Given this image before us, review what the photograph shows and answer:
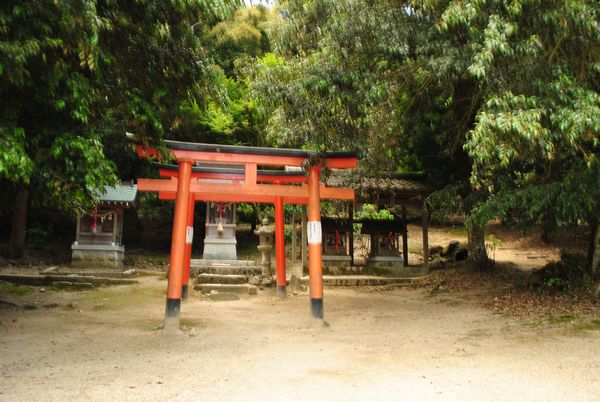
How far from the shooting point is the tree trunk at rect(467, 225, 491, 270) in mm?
13984

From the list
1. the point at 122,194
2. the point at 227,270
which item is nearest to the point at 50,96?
the point at 227,270

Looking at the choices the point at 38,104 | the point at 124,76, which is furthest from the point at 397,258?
the point at 38,104

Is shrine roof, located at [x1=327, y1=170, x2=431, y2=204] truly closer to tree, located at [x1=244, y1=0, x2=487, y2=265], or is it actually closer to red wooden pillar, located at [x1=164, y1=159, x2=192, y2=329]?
tree, located at [x1=244, y1=0, x2=487, y2=265]

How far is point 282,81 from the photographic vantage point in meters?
8.82

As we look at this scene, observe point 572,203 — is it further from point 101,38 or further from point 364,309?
point 101,38

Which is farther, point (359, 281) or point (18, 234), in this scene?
point (18, 234)

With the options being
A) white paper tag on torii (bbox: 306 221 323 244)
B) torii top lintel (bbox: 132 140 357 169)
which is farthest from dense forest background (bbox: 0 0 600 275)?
white paper tag on torii (bbox: 306 221 323 244)

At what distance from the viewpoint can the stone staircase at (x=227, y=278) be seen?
12.8m

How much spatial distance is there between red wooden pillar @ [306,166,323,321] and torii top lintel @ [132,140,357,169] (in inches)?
11.6

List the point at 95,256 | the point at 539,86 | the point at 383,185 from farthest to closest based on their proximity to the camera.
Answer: the point at 95,256, the point at 383,185, the point at 539,86

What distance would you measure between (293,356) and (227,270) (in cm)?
1053

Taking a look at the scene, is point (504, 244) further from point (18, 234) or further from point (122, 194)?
point (18, 234)

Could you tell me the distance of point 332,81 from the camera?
800 cm

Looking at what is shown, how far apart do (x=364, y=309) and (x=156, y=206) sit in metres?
13.5
